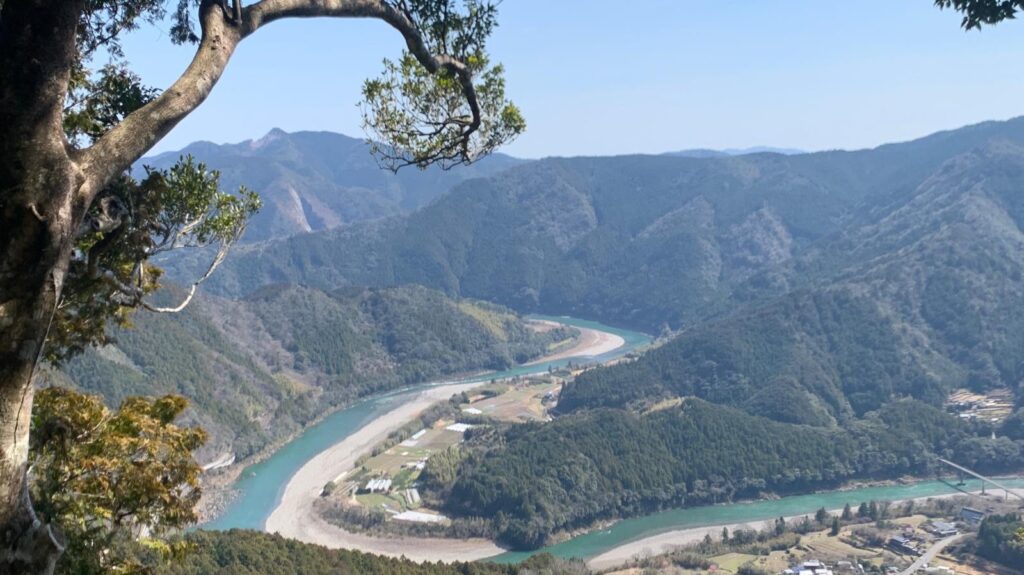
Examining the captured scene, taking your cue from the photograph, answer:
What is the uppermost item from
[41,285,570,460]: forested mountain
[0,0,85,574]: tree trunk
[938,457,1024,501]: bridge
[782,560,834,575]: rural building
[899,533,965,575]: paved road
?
[0,0,85,574]: tree trunk

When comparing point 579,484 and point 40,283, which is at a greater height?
point 40,283

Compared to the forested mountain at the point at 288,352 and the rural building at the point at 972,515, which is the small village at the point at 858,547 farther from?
the forested mountain at the point at 288,352

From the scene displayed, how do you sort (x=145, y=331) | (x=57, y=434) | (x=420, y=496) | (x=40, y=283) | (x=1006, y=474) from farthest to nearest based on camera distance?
(x=145, y=331), (x=1006, y=474), (x=420, y=496), (x=57, y=434), (x=40, y=283)

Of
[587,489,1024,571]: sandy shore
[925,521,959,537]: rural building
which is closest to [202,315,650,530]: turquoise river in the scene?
[587,489,1024,571]: sandy shore

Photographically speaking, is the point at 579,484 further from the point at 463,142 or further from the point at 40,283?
the point at 40,283

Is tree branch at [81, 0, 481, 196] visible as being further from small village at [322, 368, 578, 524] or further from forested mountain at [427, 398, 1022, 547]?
small village at [322, 368, 578, 524]

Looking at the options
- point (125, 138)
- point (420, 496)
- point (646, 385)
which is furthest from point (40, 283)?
point (646, 385)
